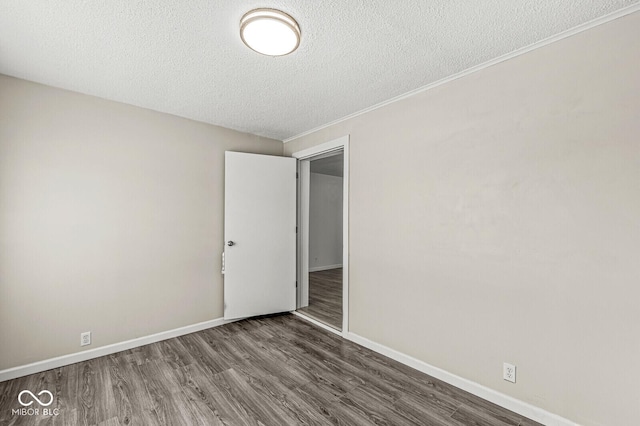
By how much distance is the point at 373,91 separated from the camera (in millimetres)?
2543

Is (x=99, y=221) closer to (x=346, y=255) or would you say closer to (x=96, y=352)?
(x=96, y=352)

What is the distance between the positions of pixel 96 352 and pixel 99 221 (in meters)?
1.23

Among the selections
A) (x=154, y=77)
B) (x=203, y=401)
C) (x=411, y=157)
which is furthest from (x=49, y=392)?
(x=411, y=157)

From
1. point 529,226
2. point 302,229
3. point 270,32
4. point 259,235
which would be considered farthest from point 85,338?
point 529,226

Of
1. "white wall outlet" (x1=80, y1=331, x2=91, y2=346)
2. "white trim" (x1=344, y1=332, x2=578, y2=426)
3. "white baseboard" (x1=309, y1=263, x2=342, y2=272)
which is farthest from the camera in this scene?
"white baseboard" (x1=309, y1=263, x2=342, y2=272)

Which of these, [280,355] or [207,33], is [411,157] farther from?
[280,355]

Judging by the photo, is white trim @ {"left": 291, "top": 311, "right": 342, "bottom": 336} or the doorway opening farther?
the doorway opening

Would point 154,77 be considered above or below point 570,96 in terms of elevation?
above

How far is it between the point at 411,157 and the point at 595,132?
1199 mm

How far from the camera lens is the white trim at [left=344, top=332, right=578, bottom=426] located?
1768 mm

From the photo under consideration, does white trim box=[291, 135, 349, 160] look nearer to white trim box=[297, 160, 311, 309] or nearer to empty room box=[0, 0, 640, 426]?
empty room box=[0, 0, 640, 426]

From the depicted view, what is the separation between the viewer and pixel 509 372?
193 cm

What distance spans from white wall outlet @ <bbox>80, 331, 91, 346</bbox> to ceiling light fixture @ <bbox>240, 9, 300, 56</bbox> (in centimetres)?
289

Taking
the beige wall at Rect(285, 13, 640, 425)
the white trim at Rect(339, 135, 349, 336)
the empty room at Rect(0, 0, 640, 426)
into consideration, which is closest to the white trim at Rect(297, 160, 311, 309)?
the empty room at Rect(0, 0, 640, 426)
